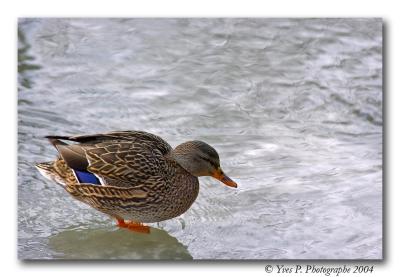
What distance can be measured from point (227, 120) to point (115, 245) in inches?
63.6

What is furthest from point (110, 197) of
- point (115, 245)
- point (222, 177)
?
point (222, 177)

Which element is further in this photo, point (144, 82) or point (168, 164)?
point (144, 82)

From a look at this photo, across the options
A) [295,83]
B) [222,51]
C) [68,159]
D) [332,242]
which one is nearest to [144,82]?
[222,51]

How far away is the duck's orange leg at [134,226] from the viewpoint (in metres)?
6.36

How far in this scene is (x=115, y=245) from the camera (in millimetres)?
6254

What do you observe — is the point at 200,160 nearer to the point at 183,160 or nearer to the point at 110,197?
the point at 183,160

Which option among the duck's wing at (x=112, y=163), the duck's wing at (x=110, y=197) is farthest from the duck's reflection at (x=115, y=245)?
the duck's wing at (x=112, y=163)

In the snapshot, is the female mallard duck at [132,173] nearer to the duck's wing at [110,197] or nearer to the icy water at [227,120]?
the duck's wing at [110,197]

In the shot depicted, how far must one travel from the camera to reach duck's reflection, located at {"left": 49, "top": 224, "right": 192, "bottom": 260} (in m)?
6.12

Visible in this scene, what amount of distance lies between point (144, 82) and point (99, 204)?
5.84ft

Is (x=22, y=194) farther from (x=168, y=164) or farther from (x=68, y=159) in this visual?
(x=168, y=164)

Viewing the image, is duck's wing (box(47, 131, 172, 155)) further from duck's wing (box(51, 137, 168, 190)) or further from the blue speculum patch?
the blue speculum patch

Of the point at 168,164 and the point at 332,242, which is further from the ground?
the point at 168,164

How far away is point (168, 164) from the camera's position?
6.31 metres
